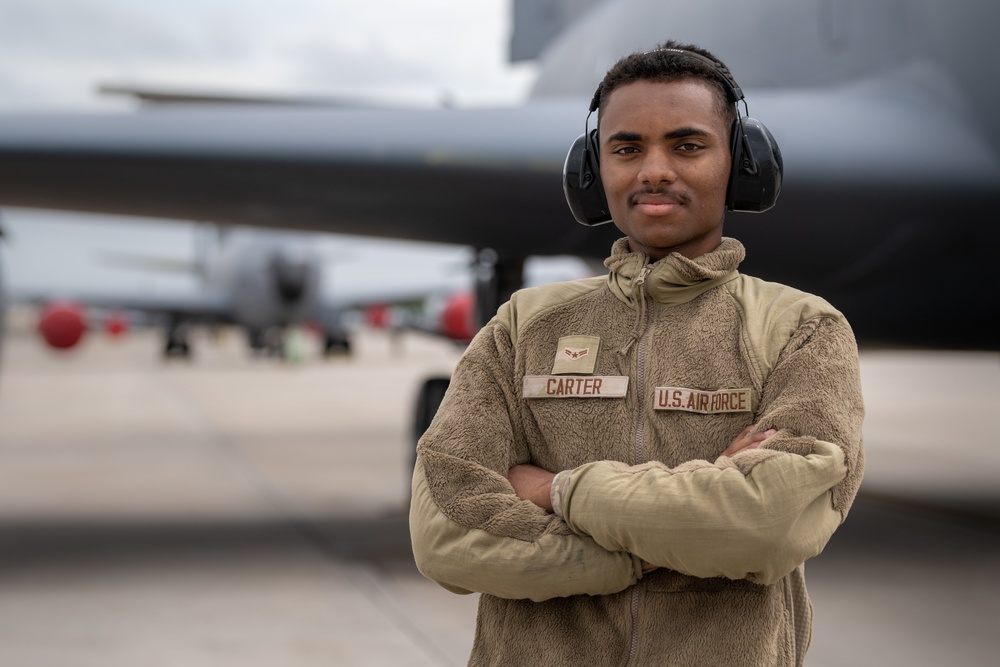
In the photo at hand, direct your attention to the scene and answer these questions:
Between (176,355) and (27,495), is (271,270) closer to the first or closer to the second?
(176,355)

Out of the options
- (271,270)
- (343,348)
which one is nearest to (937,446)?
(271,270)

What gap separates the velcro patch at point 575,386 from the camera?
1.61 metres

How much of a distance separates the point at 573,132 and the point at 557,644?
11.2 feet

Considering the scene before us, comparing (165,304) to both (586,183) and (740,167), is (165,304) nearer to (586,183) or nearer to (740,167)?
(586,183)

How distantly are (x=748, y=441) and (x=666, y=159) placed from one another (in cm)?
45

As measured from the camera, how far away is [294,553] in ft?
18.7

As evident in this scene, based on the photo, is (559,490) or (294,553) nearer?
(559,490)

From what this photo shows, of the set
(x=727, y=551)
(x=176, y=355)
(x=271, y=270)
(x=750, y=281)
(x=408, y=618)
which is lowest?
(x=176, y=355)

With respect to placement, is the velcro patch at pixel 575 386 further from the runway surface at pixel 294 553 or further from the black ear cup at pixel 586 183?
the runway surface at pixel 294 553

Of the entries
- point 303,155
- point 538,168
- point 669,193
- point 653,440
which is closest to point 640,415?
point 653,440

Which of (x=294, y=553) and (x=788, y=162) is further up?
(x=788, y=162)

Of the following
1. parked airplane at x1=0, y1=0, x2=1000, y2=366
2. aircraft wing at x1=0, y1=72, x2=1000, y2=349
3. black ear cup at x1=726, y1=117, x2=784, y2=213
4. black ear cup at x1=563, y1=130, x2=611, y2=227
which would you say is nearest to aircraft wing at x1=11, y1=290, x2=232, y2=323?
parked airplane at x1=0, y1=0, x2=1000, y2=366

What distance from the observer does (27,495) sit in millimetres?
7512

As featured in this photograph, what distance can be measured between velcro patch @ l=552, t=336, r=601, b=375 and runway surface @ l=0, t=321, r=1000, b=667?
264cm
